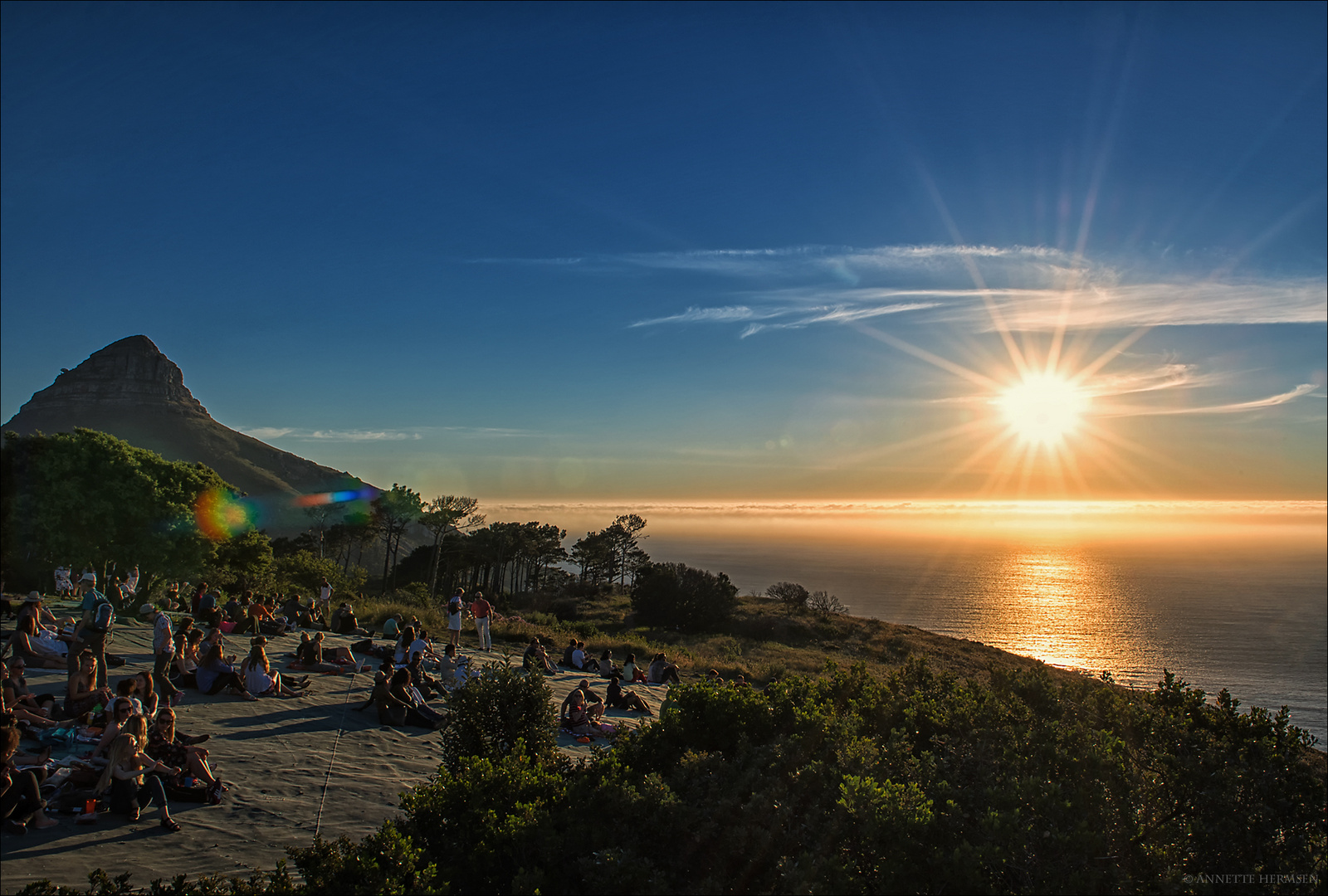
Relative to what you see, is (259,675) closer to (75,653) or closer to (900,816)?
(75,653)

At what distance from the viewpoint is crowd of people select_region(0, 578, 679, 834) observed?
689cm

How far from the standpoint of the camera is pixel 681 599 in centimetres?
4850

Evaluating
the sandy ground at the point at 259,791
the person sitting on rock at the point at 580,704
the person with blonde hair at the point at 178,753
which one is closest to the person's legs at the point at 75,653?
the sandy ground at the point at 259,791

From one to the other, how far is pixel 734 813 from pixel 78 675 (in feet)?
30.3

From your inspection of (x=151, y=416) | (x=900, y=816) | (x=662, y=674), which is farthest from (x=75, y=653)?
(x=151, y=416)

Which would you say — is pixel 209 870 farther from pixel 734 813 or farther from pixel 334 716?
pixel 334 716

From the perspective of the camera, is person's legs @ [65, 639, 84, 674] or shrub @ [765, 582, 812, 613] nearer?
person's legs @ [65, 639, 84, 674]

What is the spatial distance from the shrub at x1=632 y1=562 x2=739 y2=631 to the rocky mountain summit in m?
107

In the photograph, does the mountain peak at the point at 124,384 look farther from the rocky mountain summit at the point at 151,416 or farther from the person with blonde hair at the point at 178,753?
A: the person with blonde hair at the point at 178,753

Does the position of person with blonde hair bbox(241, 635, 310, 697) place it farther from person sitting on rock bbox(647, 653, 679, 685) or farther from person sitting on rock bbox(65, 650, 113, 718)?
person sitting on rock bbox(647, 653, 679, 685)

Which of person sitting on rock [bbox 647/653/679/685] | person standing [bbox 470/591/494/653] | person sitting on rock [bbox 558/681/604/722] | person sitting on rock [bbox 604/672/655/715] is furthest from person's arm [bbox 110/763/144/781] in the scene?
person sitting on rock [bbox 647/653/679/685]

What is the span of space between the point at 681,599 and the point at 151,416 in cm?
15782

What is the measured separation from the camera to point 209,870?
6.04 meters

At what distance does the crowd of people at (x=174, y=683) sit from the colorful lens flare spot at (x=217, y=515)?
303 inches
